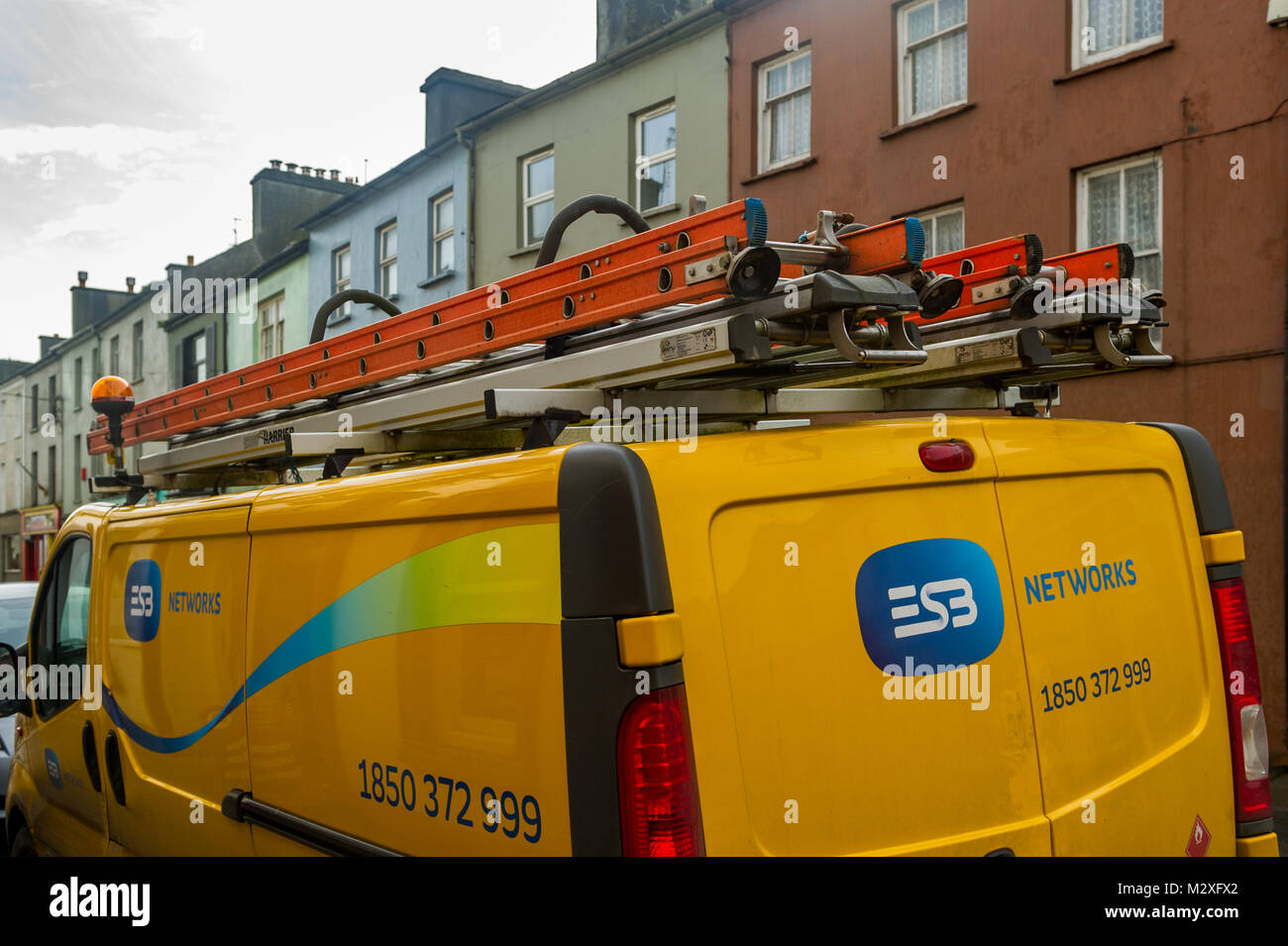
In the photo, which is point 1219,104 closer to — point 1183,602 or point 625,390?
point 1183,602

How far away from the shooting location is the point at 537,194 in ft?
64.7

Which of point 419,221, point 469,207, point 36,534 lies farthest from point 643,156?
point 36,534

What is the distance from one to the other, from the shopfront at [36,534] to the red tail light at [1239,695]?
136 feet

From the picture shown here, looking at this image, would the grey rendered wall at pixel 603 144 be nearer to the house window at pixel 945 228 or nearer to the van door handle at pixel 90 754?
the house window at pixel 945 228

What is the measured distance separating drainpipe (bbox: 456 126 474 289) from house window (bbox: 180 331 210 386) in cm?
1321

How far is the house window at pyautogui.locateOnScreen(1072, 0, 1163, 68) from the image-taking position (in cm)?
1165

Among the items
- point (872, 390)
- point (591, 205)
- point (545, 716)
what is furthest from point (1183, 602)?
point (591, 205)

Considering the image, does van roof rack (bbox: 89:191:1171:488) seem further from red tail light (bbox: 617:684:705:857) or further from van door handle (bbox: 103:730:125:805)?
van door handle (bbox: 103:730:125:805)

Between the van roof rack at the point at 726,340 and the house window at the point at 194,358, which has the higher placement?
the house window at the point at 194,358

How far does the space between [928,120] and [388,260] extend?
13065 mm

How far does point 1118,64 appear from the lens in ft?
38.5

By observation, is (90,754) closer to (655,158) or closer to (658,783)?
(658,783)

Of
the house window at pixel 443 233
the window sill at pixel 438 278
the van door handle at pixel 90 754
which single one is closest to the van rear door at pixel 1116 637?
the van door handle at pixel 90 754

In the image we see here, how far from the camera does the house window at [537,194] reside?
19.5m
